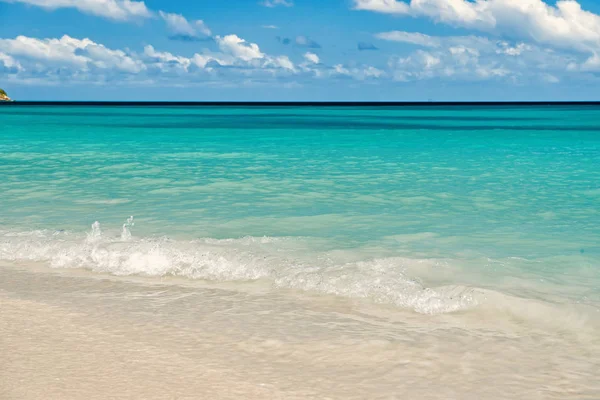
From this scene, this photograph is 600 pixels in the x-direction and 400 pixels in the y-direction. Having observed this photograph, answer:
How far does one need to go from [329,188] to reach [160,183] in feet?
15.4

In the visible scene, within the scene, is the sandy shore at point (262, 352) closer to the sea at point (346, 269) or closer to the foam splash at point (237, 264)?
the sea at point (346, 269)

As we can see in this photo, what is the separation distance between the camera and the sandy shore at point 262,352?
16.1 feet

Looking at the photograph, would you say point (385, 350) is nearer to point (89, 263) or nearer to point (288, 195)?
point (89, 263)

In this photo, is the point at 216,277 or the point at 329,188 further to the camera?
the point at 329,188

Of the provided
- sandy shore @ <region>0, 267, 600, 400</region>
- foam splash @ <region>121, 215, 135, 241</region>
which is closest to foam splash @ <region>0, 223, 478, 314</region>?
foam splash @ <region>121, 215, 135, 241</region>

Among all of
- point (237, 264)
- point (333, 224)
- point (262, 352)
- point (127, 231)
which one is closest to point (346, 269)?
point (237, 264)

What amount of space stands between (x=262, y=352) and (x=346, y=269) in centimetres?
300

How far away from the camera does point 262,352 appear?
569cm

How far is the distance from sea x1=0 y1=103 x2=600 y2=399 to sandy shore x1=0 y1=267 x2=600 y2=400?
28 millimetres

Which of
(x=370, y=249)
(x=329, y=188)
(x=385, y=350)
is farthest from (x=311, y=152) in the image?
(x=385, y=350)

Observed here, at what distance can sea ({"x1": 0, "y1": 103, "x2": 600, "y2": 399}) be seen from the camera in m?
5.48

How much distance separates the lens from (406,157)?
2636 centimetres

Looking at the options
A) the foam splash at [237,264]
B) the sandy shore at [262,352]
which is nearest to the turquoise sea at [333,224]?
Answer: the foam splash at [237,264]

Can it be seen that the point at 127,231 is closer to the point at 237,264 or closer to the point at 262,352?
the point at 237,264
